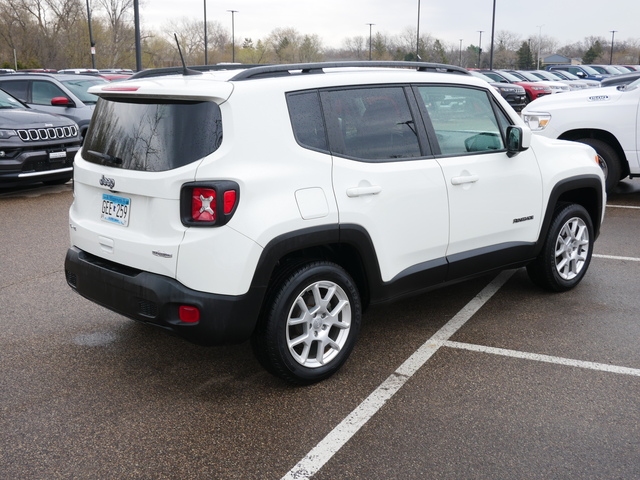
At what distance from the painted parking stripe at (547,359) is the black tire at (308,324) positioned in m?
0.86

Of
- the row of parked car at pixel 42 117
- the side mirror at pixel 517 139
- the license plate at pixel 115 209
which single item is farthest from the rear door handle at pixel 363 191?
the row of parked car at pixel 42 117

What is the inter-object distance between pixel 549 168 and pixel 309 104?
2156mm

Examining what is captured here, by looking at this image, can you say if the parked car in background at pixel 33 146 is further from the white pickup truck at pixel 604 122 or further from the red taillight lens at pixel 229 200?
the red taillight lens at pixel 229 200

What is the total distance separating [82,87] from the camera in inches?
558

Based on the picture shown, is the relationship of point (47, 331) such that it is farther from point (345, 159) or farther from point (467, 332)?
point (467, 332)

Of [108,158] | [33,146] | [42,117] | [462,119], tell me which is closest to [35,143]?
[33,146]

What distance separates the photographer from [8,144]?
9484 millimetres

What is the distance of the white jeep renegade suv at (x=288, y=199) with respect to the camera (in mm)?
3402

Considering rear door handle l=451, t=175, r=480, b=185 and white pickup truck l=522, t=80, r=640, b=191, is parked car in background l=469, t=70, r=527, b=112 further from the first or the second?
rear door handle l=451, t=175, r=480, b=185

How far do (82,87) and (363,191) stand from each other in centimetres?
1187

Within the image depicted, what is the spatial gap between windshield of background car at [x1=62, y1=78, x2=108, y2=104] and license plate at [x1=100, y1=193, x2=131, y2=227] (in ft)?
33.7

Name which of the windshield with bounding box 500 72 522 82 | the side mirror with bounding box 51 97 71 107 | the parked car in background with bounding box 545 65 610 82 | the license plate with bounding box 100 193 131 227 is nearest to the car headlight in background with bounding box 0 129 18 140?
the side mirror with bounding box 51 97 71 107

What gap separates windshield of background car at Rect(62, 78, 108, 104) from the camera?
534 inches

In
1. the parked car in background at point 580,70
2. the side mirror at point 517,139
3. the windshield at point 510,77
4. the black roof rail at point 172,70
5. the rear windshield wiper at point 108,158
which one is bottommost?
the rear windshield wiper at point 108,158
